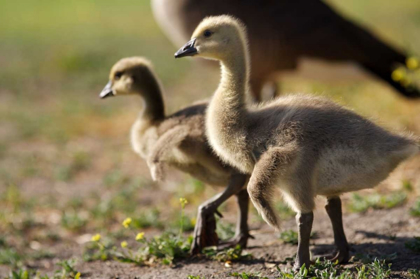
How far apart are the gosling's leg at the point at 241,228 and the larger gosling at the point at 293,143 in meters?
0.64

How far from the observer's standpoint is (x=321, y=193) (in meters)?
3.24

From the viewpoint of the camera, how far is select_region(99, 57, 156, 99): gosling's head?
4.46m

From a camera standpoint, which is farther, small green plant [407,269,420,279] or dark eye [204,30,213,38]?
dark eye [204,30,213,38]

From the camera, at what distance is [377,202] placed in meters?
4.85

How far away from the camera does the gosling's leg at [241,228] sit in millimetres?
4086

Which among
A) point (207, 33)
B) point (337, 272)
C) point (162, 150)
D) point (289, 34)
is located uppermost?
point (289, 34)

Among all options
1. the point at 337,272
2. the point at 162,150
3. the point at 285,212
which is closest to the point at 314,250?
the point at 337,272

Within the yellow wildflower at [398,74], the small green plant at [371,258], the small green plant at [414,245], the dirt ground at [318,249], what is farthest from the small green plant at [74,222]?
the yellow wildflower at [398,74]

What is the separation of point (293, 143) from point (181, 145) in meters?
1.04

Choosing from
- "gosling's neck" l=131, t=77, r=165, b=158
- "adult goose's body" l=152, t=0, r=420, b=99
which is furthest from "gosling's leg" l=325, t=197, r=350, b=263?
"adult goose's body" l=152, t=0, r=420, b=99

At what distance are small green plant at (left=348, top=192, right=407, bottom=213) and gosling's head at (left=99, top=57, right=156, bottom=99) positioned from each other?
200cm

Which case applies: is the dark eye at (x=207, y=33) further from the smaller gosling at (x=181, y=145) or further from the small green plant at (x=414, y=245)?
the small green plant at (x=414, y=245)

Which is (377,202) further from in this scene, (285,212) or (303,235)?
(303,235)

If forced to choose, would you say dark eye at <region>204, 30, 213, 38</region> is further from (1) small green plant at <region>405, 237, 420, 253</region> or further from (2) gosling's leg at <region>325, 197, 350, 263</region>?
(1) small green plant at <region>405, 237, 420, 253</region>
